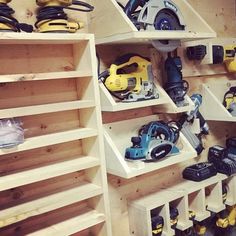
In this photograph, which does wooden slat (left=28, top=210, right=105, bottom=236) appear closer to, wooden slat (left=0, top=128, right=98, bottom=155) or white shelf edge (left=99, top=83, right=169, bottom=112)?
wooden slat (left=0, top=128, right=98, bottom=155)

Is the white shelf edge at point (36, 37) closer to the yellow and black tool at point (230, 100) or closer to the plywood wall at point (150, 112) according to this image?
the plywood wall at point (150, 112)

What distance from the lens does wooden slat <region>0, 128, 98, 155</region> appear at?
112 cm

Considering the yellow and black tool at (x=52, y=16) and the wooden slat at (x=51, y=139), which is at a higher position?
the yellow and black tool at (x=52, y=16)

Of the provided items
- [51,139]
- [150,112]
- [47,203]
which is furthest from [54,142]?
[150,112]

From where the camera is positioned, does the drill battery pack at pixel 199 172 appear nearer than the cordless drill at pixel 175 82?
No

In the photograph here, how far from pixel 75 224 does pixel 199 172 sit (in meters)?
0.80

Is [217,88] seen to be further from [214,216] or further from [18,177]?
[18,177]

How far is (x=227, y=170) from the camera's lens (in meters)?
1.85

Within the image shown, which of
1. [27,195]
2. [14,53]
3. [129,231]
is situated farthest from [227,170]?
[14,53]

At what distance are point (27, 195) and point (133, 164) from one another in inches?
18.4

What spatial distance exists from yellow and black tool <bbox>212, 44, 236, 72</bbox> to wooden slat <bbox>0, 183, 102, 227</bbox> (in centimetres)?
109

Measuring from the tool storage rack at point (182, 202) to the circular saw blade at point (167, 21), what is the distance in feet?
2.73

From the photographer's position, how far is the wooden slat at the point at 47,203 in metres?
1.13

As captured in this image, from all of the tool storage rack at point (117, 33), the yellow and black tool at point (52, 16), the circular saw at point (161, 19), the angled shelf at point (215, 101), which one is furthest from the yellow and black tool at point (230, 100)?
the yellow and black tool at point (52, 16)
